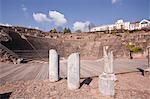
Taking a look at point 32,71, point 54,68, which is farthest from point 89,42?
point 54,68

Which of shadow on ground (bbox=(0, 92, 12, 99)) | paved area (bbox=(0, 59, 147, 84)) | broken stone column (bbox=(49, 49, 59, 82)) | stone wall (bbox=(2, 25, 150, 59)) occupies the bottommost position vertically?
shadow on ground (bbox=(0, 92, 12, 99))

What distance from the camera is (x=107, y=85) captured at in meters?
7.54

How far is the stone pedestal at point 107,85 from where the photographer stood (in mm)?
7484

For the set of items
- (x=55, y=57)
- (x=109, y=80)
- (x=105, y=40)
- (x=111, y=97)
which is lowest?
(x=111, y=97)

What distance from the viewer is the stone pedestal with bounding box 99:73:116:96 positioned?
7.48 m

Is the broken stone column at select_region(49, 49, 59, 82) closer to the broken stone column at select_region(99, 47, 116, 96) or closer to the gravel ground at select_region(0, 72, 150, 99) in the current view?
the gravel ground at select_region(0, 72, 150, 99)

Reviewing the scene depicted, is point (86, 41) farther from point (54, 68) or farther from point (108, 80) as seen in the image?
point (108, 80)

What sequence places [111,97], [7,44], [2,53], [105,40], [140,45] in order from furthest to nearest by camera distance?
[105,40], [140,45], [7,44], [2,53], [111,97]

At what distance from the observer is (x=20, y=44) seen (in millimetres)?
28484

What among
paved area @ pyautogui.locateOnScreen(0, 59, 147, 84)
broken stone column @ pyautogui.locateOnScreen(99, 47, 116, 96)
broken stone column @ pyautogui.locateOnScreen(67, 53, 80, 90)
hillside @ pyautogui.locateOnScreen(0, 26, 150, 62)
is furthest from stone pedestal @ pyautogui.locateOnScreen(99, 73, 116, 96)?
hillside @ pyautogui.locateOnScreen(0, 26, 150, 62)

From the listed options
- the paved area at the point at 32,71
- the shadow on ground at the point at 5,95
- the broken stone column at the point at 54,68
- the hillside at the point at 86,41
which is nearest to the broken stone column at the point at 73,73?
the broken stone column at the point at 54,68

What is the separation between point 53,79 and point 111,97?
360 centimetres

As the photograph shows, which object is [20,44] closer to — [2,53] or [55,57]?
[2,53]

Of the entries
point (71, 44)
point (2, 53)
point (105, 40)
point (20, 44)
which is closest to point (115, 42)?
point (105, 40)
